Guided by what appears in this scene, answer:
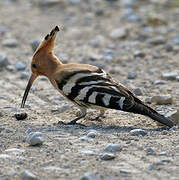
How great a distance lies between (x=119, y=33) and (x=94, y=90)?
199 inches

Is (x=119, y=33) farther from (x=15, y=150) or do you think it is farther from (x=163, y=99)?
(x=15, y=150)

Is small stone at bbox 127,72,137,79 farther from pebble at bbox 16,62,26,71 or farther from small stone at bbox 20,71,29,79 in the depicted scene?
pebble at bbox 16,62,26,71

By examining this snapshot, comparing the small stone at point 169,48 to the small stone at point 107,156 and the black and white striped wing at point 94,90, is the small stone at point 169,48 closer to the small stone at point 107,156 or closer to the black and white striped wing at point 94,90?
the black and white striped wing at point 94,90

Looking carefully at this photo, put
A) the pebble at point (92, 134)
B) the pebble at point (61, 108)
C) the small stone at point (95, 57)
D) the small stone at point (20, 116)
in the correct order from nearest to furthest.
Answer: the pebble at point (92, 134) → the small stone at point (20, 116) → the pebble at point (61, 108) → the small stone at point (95, 57)

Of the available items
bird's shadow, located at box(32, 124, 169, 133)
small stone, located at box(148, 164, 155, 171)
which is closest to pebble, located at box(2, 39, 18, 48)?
bird's shadow, located at box(32, 124, 169, 133)

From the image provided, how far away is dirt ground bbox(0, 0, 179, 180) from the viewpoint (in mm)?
4508

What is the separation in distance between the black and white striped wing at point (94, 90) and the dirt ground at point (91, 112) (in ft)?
0.88

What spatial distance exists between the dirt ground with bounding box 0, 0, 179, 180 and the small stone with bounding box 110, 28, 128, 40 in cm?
3

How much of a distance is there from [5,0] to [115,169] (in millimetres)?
10279

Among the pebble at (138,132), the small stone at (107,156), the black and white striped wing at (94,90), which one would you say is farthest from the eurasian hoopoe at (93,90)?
the small stone at (107,156)

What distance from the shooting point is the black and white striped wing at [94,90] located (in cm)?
568

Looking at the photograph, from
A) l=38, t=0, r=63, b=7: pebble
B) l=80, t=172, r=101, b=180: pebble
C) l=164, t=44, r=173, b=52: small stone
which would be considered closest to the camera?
l=80, t=172, r=101, b=180: pebble

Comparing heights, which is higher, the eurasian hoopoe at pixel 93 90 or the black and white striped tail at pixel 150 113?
the eurasian hoopoe at pixel 93 90

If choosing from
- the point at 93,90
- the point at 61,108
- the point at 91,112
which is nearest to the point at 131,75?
the point at 91,112
